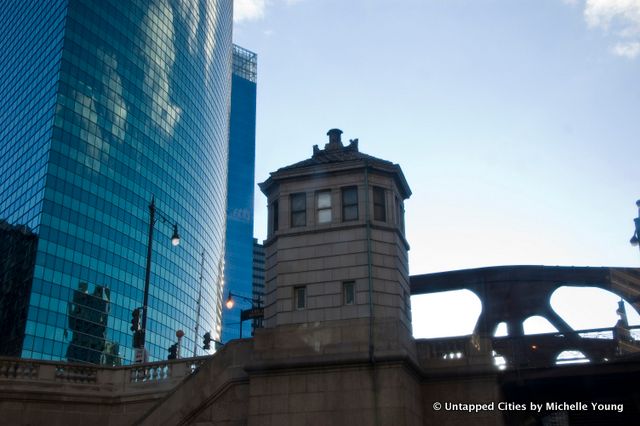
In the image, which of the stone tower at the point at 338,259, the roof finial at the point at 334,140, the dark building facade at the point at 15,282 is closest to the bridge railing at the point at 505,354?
the stone tower at the point at 338,259

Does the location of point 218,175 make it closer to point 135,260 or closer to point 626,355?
point 135,260

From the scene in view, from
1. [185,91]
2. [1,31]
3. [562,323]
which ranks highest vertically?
[1,31]

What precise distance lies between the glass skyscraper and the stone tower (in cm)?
6189

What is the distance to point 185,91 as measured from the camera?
415 feet

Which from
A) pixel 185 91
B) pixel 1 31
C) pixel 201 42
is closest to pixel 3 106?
pixel 1 31

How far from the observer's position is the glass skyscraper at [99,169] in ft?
301

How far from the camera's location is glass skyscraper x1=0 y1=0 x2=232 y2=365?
91.6 meters

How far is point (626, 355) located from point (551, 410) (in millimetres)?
5733

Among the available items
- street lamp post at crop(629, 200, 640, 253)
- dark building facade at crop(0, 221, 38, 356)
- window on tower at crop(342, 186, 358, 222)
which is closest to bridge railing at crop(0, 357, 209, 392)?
window on tower at crop(342, 186, 358, 222)

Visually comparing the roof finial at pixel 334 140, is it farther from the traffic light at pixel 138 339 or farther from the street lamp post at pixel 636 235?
the traffic light at pixel 138 339

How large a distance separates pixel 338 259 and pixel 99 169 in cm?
8241

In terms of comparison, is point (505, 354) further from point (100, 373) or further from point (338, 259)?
point (100, 373)

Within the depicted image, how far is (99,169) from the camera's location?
10044 centimetres

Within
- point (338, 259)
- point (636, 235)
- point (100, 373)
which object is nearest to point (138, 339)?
point (100, 373)
